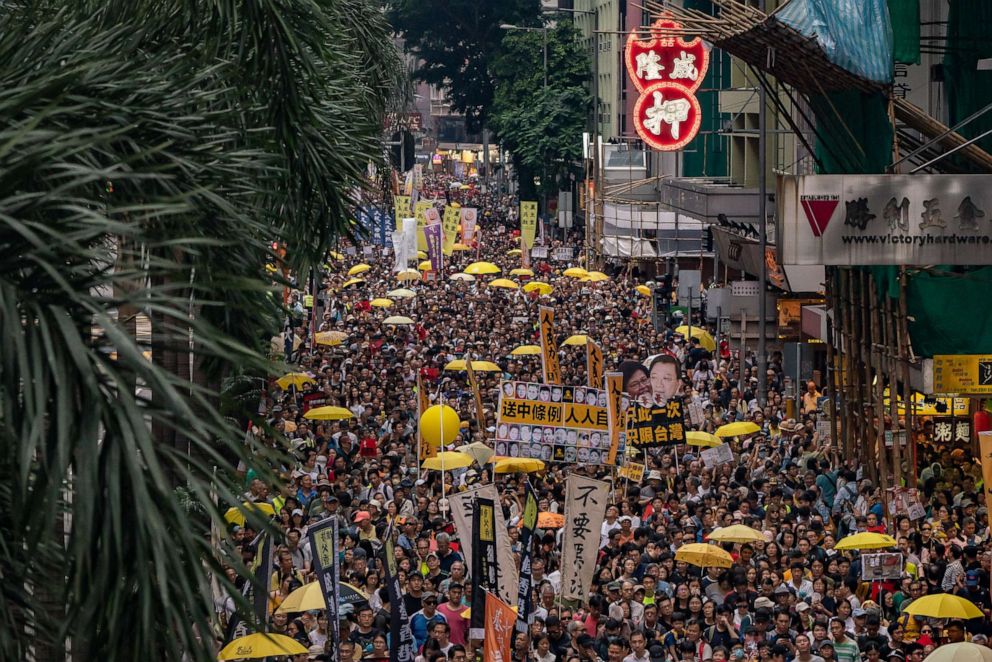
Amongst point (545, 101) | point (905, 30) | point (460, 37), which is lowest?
point (905, 30)

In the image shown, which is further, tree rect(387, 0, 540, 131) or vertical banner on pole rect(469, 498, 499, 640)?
tree rect(387, 0, 540, 131)

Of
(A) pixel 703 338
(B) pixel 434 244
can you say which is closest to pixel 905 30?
(A) pixel 703 338

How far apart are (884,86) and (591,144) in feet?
154

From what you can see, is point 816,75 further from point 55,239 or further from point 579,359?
point 55,239

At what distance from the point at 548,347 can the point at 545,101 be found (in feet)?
154

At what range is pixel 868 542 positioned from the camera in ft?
52.2

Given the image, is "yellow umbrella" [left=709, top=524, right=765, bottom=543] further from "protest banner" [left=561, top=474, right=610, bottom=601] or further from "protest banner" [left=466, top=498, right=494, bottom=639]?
"protest banner" [left=466, top=498, right=494, bottom=639]

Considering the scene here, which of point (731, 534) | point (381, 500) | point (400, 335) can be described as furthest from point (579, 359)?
point (731, 534)

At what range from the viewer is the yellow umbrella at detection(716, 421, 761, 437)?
2338 centimetres

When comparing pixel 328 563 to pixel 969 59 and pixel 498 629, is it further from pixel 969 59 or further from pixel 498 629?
pixel 969 59

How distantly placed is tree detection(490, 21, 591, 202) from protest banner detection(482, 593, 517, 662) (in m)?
58.3

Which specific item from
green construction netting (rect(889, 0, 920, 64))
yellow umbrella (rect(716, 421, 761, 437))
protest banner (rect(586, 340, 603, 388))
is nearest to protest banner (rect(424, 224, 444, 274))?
yellow umbrella (rect(716, 421, 761, 437))

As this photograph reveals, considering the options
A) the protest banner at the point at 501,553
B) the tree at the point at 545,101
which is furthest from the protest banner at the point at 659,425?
the tree at the point at 545,101

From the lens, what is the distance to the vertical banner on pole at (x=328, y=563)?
42.5 ft
